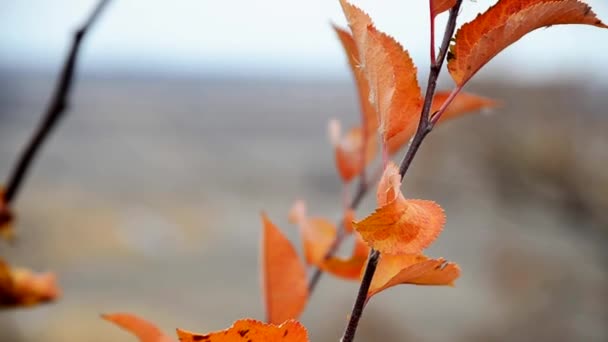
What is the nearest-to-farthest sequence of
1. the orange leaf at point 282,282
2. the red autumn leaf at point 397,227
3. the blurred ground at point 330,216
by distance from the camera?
the red autumn leaf at point 397,227
the orange leaf at point 282,282
the blurred ground at point 330,216

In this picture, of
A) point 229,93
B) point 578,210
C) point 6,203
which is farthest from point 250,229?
point 229,93

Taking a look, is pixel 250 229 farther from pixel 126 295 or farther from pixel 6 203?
pixel 6 203

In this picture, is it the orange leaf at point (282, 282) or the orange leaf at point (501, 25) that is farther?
the orange leaf at point (282, 282)

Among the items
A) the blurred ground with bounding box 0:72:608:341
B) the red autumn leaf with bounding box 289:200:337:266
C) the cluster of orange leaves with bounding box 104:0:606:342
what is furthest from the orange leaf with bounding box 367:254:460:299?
the blurred ground with bounding box 0:72:608:341

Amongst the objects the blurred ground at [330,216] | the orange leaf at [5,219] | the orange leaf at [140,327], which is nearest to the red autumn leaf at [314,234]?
the orange leaf at [140,327]

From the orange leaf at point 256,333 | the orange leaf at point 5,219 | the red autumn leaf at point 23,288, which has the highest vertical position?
the orange leaf at point 5,219

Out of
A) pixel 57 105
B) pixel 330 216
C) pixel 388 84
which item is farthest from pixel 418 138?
pixel 330 216

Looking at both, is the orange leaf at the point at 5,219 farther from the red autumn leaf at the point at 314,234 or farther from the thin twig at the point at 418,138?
the thin twig at the point at 418,138
